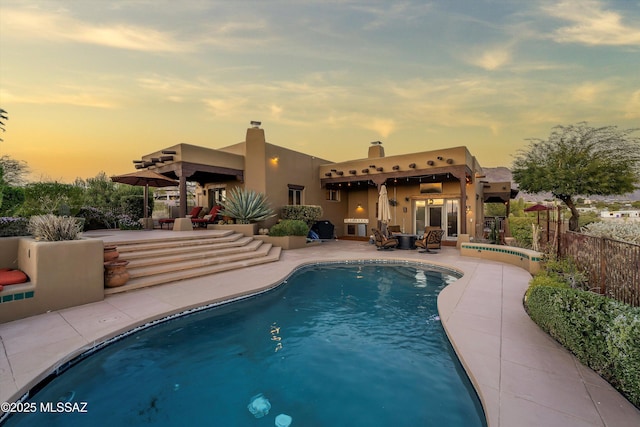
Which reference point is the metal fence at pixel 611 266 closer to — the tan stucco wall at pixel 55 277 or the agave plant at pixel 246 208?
the tan stucco wall at pixel 55 277

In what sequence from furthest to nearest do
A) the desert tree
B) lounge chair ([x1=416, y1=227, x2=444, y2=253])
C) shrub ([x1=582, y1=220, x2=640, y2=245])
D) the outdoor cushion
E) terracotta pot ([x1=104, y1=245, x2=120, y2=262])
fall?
the desert tree
lounge chair ([x1=416, y1=227, x2=444, y2=253])
terracotta pot ([x1=104, y1=245, x2=120, y2=262])
shrub ([x1=582, y1=220, x2=640, y2=245])
the outdoor cushion

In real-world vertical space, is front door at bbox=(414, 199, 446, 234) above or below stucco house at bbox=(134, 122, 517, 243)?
below

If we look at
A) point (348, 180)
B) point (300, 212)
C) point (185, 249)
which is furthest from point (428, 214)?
point (185, 249)

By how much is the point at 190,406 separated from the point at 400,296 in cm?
467

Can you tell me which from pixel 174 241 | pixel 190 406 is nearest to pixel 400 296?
pixel 190 406

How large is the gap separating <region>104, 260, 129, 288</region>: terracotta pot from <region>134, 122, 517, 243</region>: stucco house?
6.61 metres

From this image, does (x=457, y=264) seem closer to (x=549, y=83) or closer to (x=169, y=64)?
(x=549, y=83)

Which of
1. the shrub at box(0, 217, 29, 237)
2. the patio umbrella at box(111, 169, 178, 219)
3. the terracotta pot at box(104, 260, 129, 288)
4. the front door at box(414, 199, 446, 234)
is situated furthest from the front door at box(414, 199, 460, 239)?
the shrub at box(0, 217, 29, 237)

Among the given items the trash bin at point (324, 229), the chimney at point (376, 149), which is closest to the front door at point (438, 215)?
the chimney at point (376, 149)

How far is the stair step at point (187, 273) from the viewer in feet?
19.3

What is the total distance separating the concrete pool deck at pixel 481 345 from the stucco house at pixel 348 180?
7.15 meters

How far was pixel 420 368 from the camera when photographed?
333 centimetres

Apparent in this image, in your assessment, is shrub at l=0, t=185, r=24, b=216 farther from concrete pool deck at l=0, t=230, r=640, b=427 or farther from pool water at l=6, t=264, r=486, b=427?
pool water at l=6, t=264, r=486, b=427

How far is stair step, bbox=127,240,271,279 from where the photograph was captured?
21.6 ft
